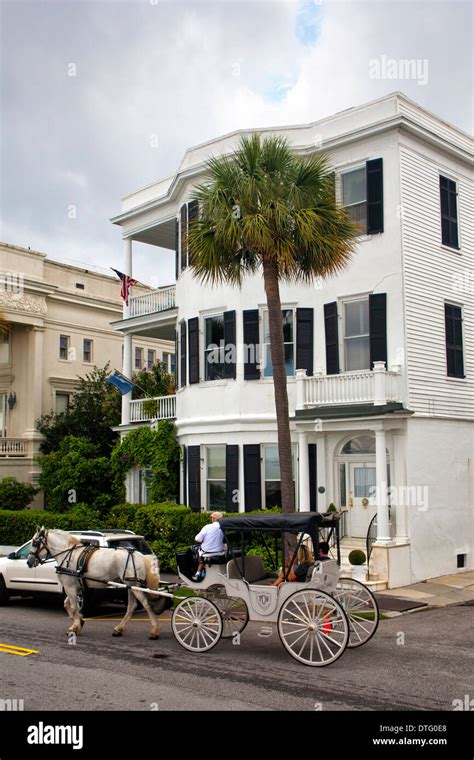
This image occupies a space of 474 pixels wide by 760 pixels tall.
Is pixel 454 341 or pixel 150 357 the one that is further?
pixel 150 357

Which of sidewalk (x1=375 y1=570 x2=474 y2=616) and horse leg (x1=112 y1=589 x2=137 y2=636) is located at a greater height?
horse leg (x1=112 y1=589 x2=137 y2=636)

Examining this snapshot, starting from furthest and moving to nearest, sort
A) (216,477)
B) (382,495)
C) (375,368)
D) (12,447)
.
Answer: (12,447)
(216,477)
(375,368)
(382,495)

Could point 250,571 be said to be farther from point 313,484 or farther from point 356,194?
point 356,194

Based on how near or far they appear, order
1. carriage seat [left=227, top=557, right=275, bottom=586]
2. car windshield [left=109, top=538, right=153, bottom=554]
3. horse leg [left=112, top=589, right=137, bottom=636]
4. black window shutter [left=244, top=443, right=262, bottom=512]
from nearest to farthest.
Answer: carriage seat [left=227, top=557, right=275, bottom=586] < horse leg [left=112, top=589, right=137, bottom=636] < car windshield [left=109, top=538, right=153, bottom=554] < black window shutter [left=244, top=443, right=262, bottom=512]

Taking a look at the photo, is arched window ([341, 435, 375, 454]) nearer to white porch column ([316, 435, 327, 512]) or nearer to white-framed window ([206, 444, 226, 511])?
white porch column ([316, 435, 327, 512])

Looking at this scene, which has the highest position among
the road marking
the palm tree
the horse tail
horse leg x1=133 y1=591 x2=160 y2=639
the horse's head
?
the palm tree

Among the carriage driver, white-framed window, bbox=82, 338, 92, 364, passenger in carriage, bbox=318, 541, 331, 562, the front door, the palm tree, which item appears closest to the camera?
passenger in carriage, bbox=318, 541, 331, 562

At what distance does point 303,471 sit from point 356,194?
782 centimetres

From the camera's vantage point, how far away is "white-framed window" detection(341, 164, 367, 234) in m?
21.1

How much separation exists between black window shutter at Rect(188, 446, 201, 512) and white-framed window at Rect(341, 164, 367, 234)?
8.20 meters

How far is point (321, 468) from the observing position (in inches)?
830

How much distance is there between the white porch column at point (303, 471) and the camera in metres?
20.3

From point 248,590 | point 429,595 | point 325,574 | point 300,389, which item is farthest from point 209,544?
point 300,389

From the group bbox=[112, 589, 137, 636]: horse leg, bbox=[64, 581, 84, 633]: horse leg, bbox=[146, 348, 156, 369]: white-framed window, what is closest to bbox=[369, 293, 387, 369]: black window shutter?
bbox=[112, 589, 137, 636]: horse leg
